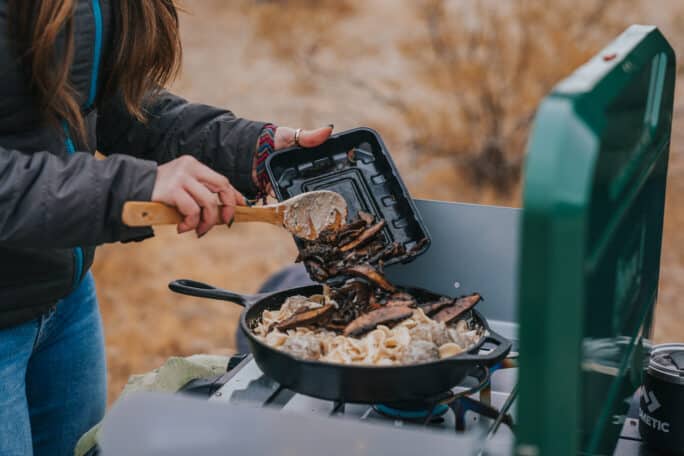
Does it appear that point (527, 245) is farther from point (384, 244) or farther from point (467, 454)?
point (384, 244)

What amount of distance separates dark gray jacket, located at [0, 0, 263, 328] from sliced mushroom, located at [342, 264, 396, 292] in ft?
1.41

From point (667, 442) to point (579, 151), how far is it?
2.81 ft

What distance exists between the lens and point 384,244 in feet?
6.37

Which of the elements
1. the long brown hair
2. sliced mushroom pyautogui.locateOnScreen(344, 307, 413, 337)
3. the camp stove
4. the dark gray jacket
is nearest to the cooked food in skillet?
sliced mushroom pyautogui.locateOnScreen(344, 307, 413, 337)

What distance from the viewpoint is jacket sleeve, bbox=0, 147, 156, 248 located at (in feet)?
4.82

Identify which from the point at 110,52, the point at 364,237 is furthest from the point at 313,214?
the point at 110,52

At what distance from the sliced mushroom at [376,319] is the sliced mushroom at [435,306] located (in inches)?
2.4

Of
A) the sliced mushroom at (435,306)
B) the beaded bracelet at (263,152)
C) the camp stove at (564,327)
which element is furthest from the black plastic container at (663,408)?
the beaded bracelet at (263,152)

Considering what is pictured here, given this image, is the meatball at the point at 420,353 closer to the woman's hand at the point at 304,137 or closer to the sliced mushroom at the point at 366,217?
the sliced mushroom at the point at 366,217

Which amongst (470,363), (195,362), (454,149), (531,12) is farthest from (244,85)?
(470,363)

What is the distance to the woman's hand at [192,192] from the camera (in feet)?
4.93

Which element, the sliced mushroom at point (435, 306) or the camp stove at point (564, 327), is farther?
the sliced mushroom at point (435, 306)

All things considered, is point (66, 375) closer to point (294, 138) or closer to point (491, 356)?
point (294, 138)

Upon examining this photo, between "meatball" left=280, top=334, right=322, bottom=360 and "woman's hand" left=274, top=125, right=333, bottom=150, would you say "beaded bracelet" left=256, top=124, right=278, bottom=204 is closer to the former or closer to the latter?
"woman's hand" left=274, top=125, right=333, bottom=150
